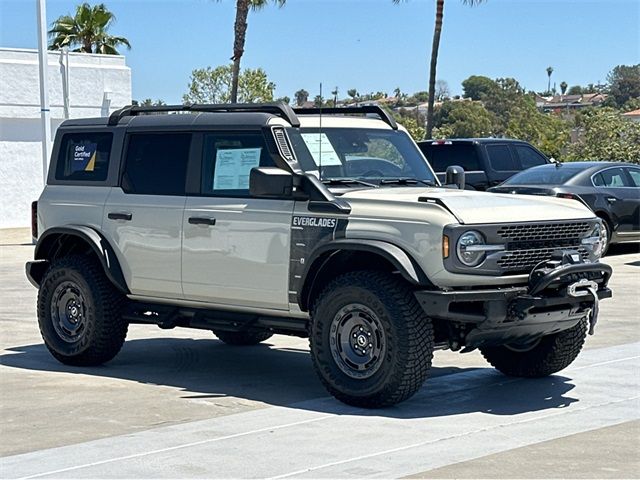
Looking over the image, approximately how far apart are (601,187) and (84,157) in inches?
446

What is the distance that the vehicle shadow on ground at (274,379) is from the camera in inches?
Result: 332

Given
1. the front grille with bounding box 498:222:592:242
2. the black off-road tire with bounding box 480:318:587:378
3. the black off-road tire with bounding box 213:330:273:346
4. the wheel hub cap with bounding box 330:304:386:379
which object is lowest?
the black off-road tire with bounding box 213:330:273:346

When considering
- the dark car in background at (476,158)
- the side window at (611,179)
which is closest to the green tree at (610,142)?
the dark car in background at (476,158)

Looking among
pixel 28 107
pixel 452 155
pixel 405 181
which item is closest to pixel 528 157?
pixel 452 155

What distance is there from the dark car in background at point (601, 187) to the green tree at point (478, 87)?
90.0 metres

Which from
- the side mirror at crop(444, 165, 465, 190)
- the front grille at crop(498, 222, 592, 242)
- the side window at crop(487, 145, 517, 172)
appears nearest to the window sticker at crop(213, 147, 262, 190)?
the side mirror at crop(444, 165, 465, 190)

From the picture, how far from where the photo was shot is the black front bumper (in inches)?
310

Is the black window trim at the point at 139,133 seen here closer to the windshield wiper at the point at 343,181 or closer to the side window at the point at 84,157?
the side window at the point at 84,157

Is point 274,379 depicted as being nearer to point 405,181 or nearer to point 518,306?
point 405,181

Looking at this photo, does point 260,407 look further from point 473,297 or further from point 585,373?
point 585,373

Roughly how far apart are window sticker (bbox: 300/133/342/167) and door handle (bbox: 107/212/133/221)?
1661 millimetres

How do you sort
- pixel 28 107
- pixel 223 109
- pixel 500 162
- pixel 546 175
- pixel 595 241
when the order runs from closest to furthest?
pixel 595 241
pixel 223 109
pixel 546 175
pixel 500 162
pixel 28 107

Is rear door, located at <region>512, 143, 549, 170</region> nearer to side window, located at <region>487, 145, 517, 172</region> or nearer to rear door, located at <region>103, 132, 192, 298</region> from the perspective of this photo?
side window, located at <region>487, 145, 517, 172</region>

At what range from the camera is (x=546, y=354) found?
9234 millimetres
